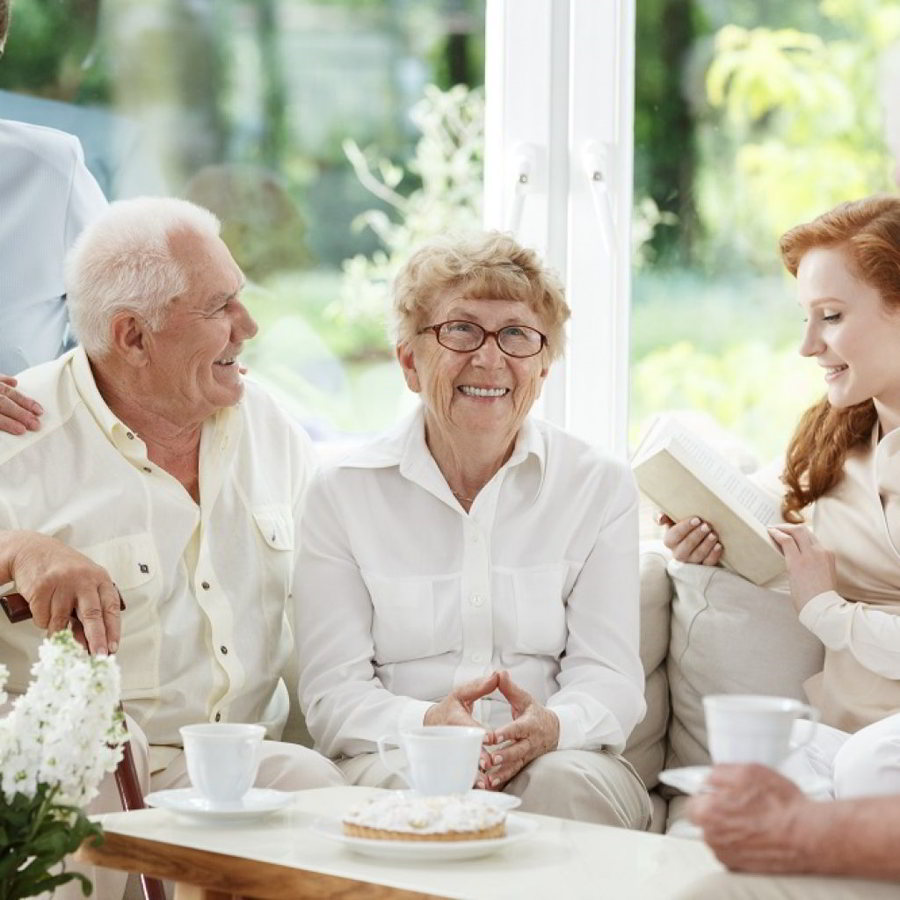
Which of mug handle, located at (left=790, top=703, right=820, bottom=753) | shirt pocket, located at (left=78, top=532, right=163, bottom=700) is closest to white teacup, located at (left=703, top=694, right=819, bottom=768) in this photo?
mug handle, located at (left=790, top=703, right=820, bottom=753)

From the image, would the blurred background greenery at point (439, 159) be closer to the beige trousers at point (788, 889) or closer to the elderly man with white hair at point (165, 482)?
the elderly man with white hair at point (165, 482)

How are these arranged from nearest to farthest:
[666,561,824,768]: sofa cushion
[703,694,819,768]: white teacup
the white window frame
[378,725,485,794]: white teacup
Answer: [703,694,819,768]: white teacup < [378,725,485,794]: white teacup < [666,561,824,768]: sofa cushion < the white window frame

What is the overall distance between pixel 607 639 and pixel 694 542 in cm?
35

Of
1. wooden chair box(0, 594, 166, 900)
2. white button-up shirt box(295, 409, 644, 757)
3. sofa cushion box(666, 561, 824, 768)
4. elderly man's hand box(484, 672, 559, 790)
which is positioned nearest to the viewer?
wooden chair box(0, 594, 166, 900)

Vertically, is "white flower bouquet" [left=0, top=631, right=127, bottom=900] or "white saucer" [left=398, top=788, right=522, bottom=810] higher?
"white flower bouquet" [left=0, top=631, right=127, bottom=900]

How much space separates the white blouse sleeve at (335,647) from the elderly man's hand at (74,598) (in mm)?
379

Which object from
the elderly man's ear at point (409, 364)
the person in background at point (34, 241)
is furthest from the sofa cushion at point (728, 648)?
the person in background at point (34, 241)

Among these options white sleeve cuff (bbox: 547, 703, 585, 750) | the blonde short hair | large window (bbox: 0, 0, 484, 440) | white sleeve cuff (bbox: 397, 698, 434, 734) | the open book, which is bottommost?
white sleeve cuff (bbox: 547, 703, 585, 750)

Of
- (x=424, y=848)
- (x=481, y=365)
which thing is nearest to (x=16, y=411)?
(x=481, y=365)

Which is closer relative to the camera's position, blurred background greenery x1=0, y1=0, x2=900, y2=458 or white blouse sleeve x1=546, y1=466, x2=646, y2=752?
white blouse sleeve x1=546, y1=466, x2=646, y2=752

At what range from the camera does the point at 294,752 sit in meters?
2.42

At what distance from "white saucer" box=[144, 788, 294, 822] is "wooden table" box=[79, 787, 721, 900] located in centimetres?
2

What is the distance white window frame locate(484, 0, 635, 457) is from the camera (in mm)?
3775

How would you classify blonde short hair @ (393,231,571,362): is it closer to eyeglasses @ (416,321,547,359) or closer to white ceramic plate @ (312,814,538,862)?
eyeglasses @ (416,321,547,359)
